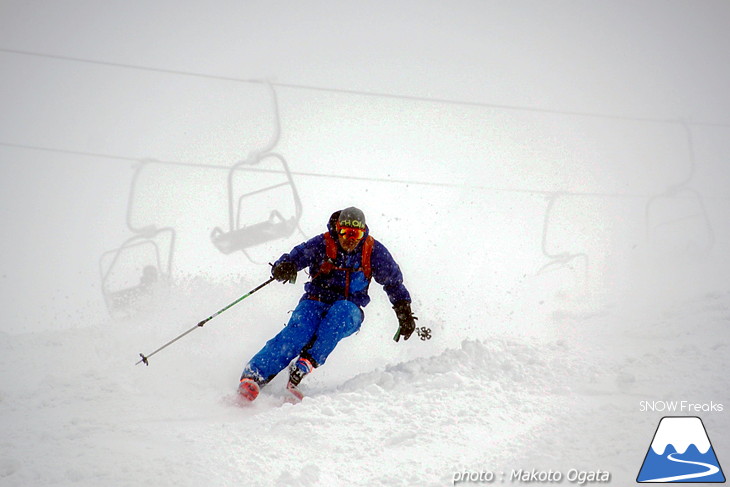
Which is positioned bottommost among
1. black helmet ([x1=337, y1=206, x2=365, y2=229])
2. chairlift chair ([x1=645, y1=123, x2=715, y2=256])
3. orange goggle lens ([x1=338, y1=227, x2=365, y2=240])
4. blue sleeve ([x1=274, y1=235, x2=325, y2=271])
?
chairlift chair ([x1=645, y1=123, x2=715, y2=256])

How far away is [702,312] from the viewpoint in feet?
16.3

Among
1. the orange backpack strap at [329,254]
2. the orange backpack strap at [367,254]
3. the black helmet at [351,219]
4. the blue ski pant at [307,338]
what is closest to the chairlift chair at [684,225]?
the orange backpack strap at [367,254]

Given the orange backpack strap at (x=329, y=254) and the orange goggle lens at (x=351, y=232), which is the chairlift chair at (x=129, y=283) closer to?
the orange backpack strap at (x=329, y=254)

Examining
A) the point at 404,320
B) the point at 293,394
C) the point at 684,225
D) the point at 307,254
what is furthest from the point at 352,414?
the point at 684,225

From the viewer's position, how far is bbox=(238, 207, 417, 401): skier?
366cm

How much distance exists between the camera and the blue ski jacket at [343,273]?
396 cm

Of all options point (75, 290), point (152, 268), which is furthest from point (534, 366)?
point (75, 290)

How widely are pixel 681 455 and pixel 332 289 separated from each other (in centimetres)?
247

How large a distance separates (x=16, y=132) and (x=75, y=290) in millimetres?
27767

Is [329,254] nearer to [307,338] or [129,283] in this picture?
[307,338]

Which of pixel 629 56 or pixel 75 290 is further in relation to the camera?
pixel 629 56

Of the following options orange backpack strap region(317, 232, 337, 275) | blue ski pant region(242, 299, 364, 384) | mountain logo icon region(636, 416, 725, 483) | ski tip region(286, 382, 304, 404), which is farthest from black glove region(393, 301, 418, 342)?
mountain logo icon region(636, 416, 725, 483)

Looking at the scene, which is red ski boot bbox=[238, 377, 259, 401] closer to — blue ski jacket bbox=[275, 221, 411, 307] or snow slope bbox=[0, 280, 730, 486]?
snow slope bbox=[0, 280, 730, 486]

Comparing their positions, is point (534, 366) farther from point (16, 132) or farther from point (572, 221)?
point (16, 132)
